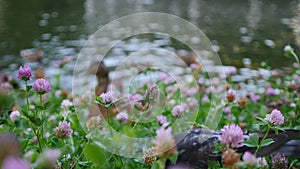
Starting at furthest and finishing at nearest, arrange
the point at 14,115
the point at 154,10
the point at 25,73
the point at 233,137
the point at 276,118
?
the point at 154,10, the point at 14,115, the point at 25,73, the point at 276,118, the point at 233,137

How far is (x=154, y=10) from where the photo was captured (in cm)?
1066

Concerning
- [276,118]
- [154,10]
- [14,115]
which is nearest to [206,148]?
[276,118]

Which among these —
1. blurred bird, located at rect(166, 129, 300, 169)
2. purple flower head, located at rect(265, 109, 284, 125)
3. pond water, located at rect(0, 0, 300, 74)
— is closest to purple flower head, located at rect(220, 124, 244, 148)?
purple flower head, located at rect(265, 109, 284, 125)

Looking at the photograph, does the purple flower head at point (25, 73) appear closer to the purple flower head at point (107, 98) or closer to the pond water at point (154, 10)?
the purple flower head at point (107, 98)

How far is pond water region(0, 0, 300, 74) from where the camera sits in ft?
20.7

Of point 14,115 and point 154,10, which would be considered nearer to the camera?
point 14,115

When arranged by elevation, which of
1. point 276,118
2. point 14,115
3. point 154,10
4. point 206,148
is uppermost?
point 276,118

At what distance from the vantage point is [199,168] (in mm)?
1314

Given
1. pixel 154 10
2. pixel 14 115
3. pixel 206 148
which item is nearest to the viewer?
pixel 206 148

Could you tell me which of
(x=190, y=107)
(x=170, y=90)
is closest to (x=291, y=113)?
(x=190, y=107)

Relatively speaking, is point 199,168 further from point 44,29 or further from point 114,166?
point 44,29

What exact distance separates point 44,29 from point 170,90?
6108 mm

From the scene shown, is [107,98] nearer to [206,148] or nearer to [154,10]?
[206,148]

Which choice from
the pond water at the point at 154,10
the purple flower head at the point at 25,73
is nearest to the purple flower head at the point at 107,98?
the purple flower head at the point at 25,73
